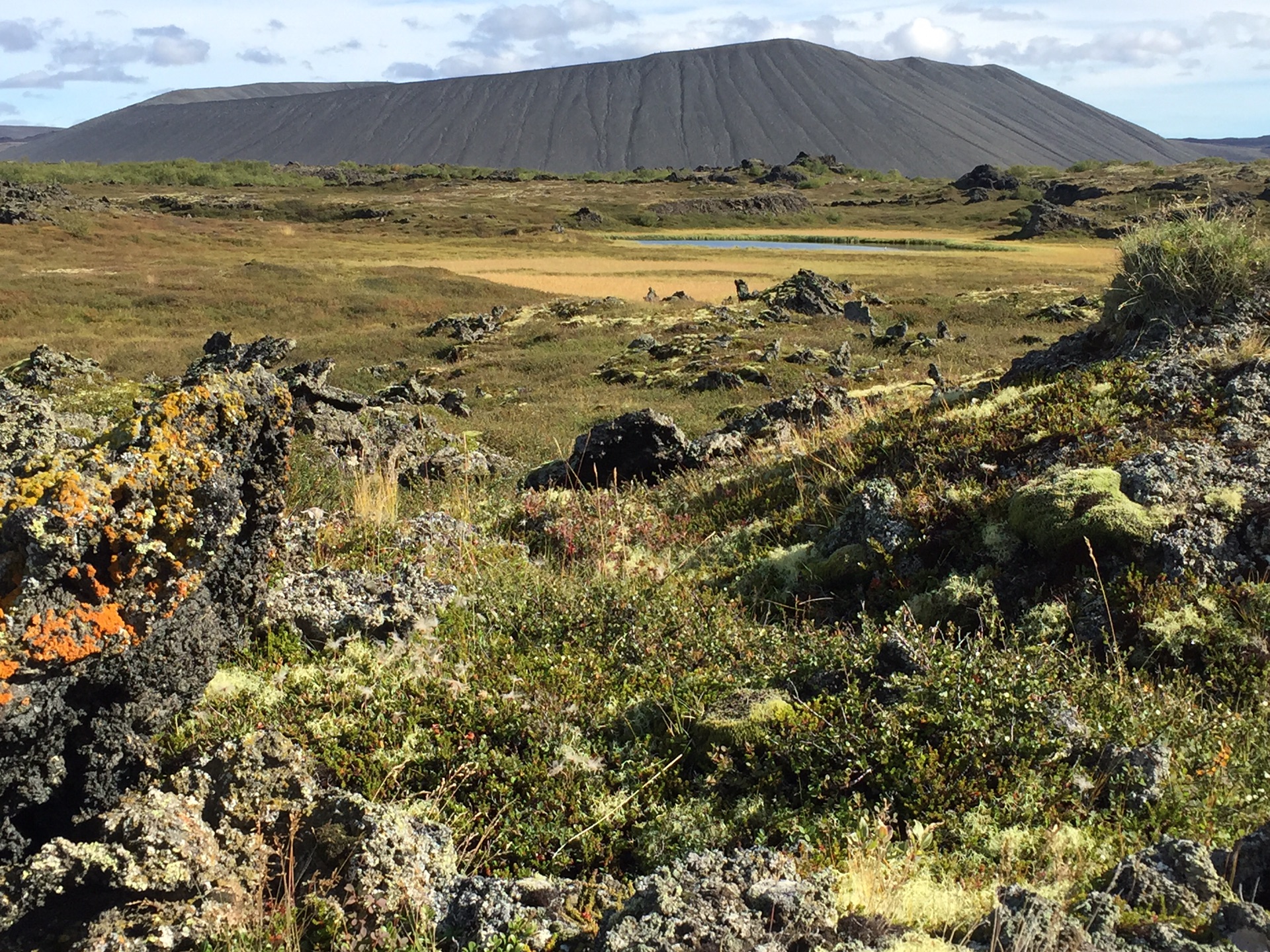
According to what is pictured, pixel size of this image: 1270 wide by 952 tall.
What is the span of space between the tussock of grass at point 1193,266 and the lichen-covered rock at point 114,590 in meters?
8.42

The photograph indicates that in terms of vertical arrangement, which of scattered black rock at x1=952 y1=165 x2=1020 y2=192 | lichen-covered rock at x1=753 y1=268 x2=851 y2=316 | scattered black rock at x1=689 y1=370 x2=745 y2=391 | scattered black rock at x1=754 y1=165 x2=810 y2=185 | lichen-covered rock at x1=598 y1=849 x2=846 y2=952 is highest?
scattered black rock at x1=754 y1=165 x2=810 y2=185

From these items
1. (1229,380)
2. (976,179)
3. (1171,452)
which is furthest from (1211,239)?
(976,179)

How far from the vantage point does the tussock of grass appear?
8773 millimetres

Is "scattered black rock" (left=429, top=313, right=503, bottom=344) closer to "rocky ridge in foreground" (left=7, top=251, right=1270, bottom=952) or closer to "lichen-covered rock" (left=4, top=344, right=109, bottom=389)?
"lichen-covered rock" (left=4, top=344, right=109, bottom=389)

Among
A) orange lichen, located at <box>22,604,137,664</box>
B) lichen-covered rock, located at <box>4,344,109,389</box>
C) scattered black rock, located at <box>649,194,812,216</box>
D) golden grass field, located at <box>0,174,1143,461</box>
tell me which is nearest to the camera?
orange lichen, located at <box>22,604,137,664</box>

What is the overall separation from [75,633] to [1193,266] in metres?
9.52

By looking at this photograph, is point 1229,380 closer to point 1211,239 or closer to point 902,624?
point 1211,239

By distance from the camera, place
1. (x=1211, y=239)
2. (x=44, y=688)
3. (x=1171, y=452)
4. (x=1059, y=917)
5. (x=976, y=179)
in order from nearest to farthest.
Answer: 1. (x=1059, y=917)
2. (x=44, y=688)
3. (x=1171, y=452)
4. (x=1211, y=239)
5. (x=976, y=179)

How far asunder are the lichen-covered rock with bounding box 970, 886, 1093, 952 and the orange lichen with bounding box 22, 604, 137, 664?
336 centimetres

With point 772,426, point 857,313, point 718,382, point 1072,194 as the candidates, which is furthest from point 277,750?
point 1072,194

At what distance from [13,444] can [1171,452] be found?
25.6ft

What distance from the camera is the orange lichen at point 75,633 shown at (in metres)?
3.48

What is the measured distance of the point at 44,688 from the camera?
3.50 metres

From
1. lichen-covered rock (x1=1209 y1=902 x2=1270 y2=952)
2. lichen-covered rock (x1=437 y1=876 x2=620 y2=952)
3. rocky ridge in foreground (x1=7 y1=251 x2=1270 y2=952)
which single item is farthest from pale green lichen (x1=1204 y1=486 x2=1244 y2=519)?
lichen-covered rock (x1=437 y1=876 x2=620 y2=952)
